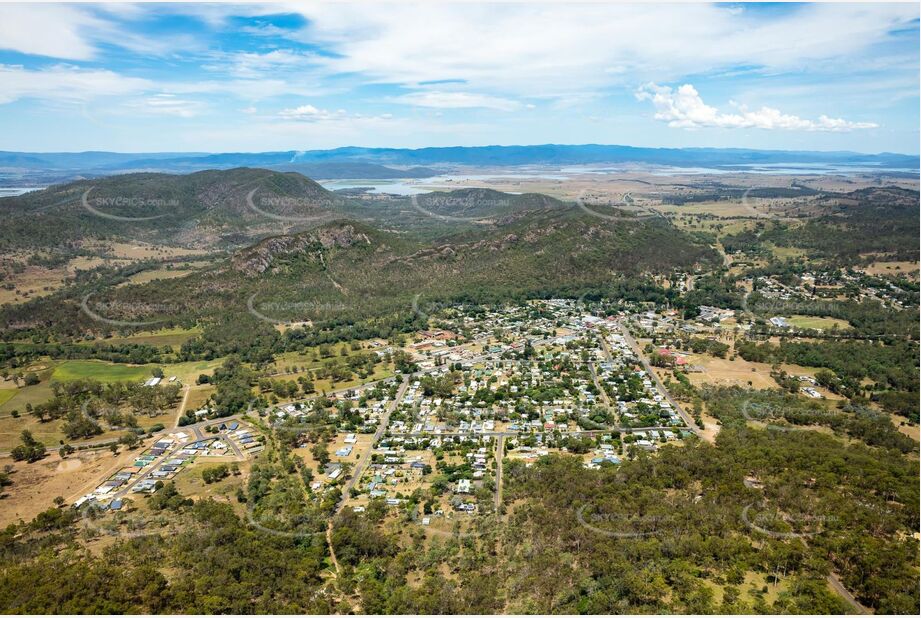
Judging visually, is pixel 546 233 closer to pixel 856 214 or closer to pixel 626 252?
pixel 626 252

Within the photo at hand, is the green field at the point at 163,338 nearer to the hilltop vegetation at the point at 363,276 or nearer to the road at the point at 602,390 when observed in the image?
the hilltop vegetation at the point at 363,276

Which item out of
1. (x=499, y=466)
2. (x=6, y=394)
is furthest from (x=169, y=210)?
(x=499, y=466)

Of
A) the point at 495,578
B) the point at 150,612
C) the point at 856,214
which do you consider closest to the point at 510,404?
the point at 495,578
